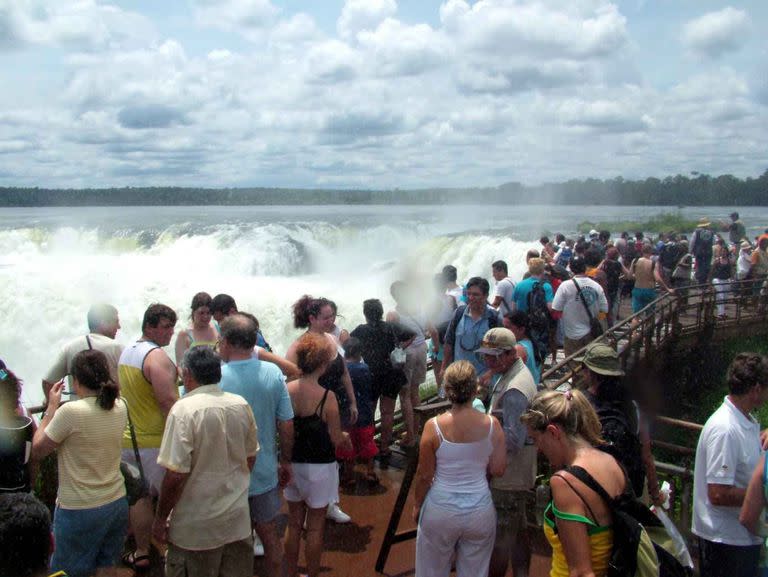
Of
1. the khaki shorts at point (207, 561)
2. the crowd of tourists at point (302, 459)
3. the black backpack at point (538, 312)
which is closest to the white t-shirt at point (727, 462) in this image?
the crowd of tourists at point (302, 459)

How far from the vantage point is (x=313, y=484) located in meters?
4.11

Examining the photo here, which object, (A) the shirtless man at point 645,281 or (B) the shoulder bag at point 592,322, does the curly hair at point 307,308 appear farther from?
(A) the shirtless man at point 645,281

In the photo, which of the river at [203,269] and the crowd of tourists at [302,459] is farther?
the river at [203,269]

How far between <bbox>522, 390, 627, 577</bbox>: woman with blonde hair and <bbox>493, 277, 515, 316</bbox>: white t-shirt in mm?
4788

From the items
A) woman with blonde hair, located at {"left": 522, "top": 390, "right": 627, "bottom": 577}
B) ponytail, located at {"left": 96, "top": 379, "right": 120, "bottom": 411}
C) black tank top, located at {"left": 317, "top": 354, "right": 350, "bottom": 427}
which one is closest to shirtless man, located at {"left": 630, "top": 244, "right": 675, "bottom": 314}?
black tank top, located at {"left": 317, "top": 354, "right": 350, "bottom": 427}

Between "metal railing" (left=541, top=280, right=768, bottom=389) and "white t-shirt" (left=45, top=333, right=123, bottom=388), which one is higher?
"white t-shirt" (left=45, top=333, right=123, bottom=388)

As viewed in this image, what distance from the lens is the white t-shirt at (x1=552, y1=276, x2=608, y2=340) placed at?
7.40 metres

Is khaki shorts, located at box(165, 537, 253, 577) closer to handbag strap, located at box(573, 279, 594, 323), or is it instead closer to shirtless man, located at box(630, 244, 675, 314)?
handbag strap, located at box(573, 279, 594, 323)

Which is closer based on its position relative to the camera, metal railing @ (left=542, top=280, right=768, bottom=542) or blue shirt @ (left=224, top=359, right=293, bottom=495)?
blue shirt @ (left=224, top=359, right=293, bottom=495)

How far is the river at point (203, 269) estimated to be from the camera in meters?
19.7

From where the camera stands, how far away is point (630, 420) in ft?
11.7

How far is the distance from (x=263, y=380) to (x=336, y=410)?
0.56 metres

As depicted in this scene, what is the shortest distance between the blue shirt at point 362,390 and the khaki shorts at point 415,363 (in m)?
1.10

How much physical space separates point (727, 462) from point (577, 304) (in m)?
4.34
